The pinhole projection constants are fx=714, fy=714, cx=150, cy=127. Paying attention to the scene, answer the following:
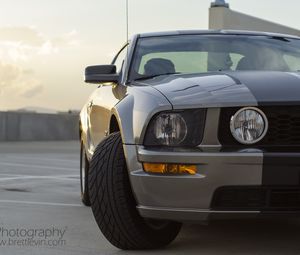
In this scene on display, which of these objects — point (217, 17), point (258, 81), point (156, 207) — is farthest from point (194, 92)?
point (217, 17)

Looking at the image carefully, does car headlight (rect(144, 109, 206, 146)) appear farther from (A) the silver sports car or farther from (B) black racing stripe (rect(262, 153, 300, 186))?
(B) black racing stripe (rect(262, 153, 300, 186))

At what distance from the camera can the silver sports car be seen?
4.02m

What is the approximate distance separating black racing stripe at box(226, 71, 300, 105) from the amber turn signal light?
1.79ft

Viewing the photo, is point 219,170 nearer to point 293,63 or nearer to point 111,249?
point 111,249

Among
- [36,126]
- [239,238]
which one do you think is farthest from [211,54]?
[36,126]

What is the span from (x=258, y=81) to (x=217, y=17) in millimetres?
17949

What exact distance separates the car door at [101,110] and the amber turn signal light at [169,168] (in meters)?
1.08

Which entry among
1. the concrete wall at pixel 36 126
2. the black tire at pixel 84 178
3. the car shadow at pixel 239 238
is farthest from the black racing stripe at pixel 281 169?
the concrete wall at pixel 36 126

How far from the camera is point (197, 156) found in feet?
13.3

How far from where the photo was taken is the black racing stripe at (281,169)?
3.96 metres

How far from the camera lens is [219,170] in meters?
4.01

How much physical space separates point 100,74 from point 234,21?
17423 mm

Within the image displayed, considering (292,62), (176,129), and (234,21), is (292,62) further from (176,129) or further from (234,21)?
(234,21)

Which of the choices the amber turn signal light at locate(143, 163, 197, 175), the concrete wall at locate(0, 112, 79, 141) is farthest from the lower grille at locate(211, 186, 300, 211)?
the concrete wall at locate(0, 112, 79, 141)
